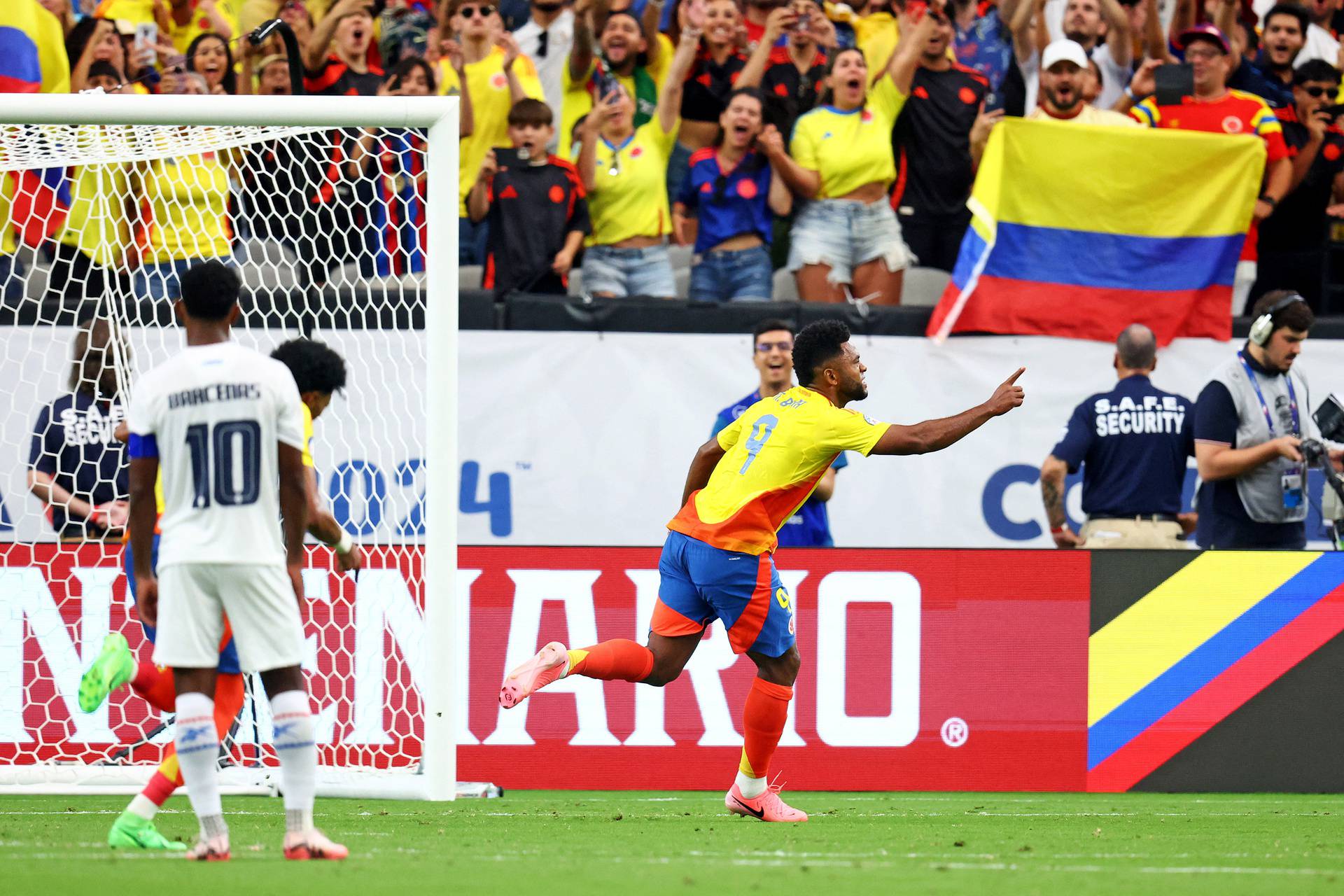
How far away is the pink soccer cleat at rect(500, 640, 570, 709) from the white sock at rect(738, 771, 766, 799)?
87cm

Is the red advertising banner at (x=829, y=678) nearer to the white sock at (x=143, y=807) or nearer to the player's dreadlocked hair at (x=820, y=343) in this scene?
the player's dreadlocked hair at (x=820, y=343)

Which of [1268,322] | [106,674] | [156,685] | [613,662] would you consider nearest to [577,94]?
[1268,322]

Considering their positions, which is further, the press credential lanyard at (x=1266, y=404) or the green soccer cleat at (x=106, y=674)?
the press credential lanyard at (x=1266, y=404)

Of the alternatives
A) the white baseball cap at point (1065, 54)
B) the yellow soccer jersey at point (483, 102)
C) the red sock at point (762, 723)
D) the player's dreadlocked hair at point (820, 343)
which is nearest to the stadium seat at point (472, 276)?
the yellow soccer jersey at point (483, 102)

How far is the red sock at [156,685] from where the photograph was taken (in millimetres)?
6328

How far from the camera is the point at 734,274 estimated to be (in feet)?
38.9

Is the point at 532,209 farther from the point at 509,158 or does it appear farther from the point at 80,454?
the point at 80,454

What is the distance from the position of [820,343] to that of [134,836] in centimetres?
328

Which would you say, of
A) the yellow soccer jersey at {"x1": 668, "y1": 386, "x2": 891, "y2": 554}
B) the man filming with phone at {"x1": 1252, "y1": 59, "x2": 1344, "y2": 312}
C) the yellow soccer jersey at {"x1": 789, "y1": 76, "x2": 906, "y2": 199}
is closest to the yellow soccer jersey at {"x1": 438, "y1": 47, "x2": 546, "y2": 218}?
the yellow soccer jersey at {"x1": 789, "y1": 76, "x2": 906, "y2": 199}

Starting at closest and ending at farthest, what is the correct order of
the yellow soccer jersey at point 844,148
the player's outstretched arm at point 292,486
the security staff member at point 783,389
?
1. the player's outstretched arm at point 292,486
2. the security staff member at point 783,389
3. the yellow soccer jersey at point 844,148

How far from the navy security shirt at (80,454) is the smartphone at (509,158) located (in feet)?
11.6

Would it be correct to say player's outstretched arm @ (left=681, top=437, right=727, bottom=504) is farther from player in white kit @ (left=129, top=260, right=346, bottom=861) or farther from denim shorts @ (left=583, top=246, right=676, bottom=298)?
denim shorts @ (left=583, top=246, right=676, bottom=298)

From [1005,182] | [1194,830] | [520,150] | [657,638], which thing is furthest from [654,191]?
[1194,830]

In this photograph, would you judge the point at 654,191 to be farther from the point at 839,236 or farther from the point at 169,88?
the point at 169,88
